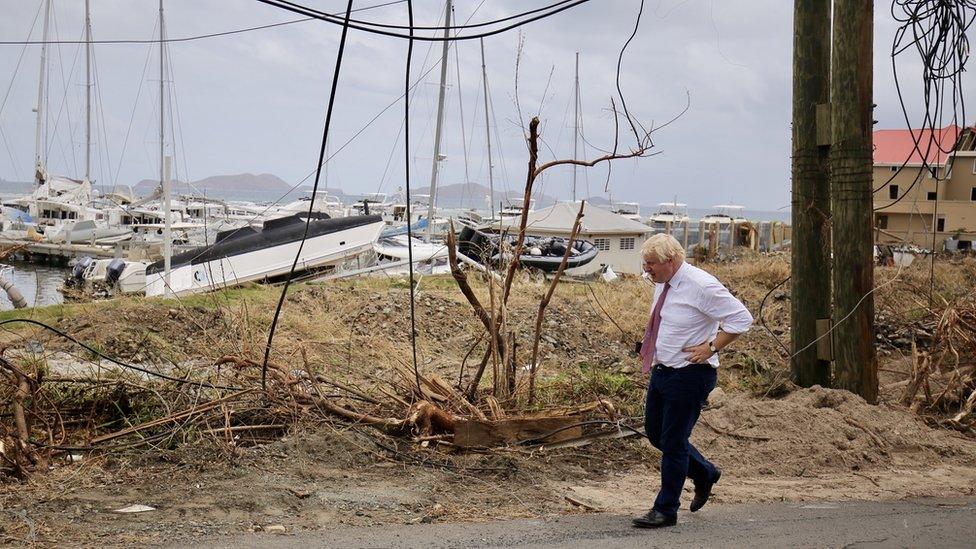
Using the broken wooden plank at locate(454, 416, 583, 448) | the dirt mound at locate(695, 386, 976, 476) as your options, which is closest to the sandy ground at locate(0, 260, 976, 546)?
the dirt mound at locate(695, 386, 976, 476)

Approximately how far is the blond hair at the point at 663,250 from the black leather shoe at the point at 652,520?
5.02 feet

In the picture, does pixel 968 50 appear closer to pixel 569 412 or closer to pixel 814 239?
pixel 814 239

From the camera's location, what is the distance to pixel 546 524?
541 cm

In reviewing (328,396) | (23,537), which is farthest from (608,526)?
(23,537)

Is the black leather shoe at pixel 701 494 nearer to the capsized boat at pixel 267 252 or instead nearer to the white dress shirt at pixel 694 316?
the white dress shirt at pixel 694 316

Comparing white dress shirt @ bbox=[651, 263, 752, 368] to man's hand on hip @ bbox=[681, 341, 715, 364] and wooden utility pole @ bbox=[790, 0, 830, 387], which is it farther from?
wooden utility pole @ bbox=[790, 0, 830, 387]

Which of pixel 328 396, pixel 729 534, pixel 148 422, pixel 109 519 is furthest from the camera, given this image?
pixel 328 396

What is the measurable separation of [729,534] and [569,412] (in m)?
2.21

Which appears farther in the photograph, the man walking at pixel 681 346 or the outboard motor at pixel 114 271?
the outboard motor at pixel 114 271

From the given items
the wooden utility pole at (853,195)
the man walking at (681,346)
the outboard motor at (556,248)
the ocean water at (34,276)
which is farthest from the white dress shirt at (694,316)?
the ocean water at (34,276)

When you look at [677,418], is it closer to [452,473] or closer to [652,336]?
[652,336]

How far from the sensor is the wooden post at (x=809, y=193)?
7.94 meters

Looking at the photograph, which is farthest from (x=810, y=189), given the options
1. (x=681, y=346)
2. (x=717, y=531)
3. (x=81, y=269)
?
(x=81, y=269)

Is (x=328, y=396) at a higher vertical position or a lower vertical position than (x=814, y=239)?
lower
